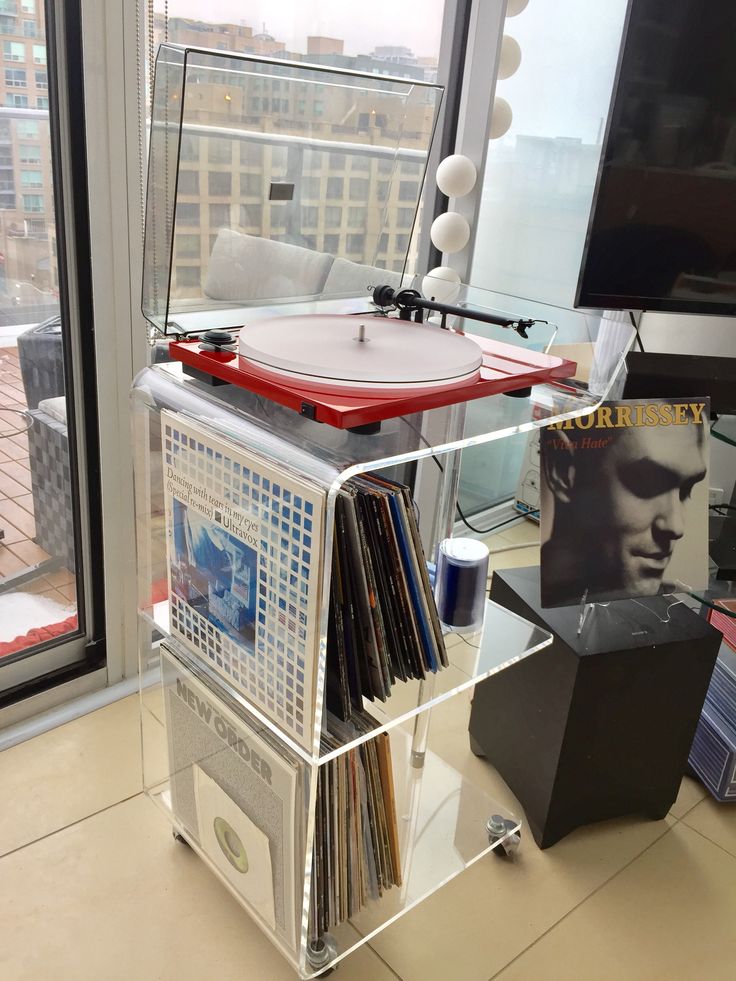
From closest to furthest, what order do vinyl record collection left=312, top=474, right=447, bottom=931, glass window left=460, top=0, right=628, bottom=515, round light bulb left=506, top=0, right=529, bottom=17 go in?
vinyl record collection left=312, top=474, right=447, bottom=931 < round light bulb left=506, top=0, right=529, bottom=17 < glass window left=460, top=0, right=628, bottom=515

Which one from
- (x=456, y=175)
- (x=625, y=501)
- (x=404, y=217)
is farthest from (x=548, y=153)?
(x=625, y=501)

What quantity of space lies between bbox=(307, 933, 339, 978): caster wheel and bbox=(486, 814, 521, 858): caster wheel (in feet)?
1.09

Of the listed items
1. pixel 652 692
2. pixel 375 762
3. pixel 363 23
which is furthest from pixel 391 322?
pixel 363 23

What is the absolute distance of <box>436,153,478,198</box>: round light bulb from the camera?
170 cm

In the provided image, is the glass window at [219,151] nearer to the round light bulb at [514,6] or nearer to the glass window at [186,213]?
the glass window at [186,213]

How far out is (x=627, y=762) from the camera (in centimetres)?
140

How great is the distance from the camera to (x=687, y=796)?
61.2 inches

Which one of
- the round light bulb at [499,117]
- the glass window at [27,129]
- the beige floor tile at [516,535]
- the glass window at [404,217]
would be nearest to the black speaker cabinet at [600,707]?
the glass window at [404,217]

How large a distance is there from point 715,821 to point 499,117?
1431 millimetres

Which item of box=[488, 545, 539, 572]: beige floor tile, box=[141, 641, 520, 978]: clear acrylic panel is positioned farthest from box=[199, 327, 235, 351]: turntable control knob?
box=[488, 545, 539, 572]: beige floor tile

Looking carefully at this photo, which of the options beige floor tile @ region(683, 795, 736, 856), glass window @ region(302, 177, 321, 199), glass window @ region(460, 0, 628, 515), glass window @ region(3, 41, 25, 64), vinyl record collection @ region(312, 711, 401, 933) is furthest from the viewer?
glass window @ region(460, 0, 628, 515)

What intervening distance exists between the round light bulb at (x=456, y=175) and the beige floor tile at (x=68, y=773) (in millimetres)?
1224

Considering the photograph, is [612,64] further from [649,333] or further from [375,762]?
[375,762]

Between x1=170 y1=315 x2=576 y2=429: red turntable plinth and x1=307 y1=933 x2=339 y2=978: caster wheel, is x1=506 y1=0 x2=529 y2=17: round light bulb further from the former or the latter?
x1=307 y1=933 x2=339 y2=978: caster wheel
